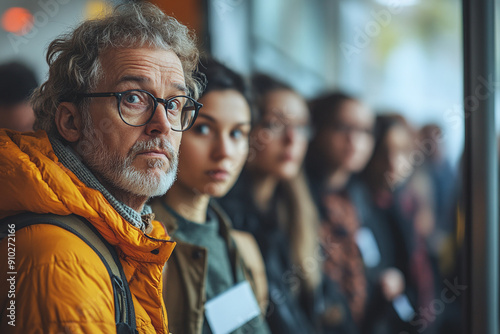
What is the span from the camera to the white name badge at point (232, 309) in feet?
4.99

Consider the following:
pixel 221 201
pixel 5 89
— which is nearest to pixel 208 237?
pixel 221 201

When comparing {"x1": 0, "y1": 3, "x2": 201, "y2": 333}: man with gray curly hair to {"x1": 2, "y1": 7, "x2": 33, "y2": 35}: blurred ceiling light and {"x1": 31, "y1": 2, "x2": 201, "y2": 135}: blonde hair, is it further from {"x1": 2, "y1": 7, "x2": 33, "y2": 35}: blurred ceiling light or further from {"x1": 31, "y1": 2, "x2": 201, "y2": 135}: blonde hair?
{"x1": 2, "y1": 7, "x2": 33, "y2": 35}: blurred ceiling light

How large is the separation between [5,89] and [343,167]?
73.0 inches

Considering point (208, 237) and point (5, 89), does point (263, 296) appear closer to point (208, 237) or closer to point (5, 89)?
point (208, 237)

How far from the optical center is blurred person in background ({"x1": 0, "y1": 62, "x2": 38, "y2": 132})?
4.87 feet

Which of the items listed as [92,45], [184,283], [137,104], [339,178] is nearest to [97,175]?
[137,104]

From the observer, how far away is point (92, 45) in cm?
111

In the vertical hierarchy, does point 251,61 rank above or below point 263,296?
above

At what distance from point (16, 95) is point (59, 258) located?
0.89 metres

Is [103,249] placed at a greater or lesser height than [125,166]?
lesser

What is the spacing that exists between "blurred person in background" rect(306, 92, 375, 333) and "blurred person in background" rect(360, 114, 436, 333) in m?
0.10

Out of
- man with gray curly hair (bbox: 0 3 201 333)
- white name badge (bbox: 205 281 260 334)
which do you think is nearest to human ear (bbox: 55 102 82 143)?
man with gray curly hair (bbox: 0 3 201 333)

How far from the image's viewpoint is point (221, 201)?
1.97m

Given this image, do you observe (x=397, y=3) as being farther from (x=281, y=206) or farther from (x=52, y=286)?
(x=52, y=286)
